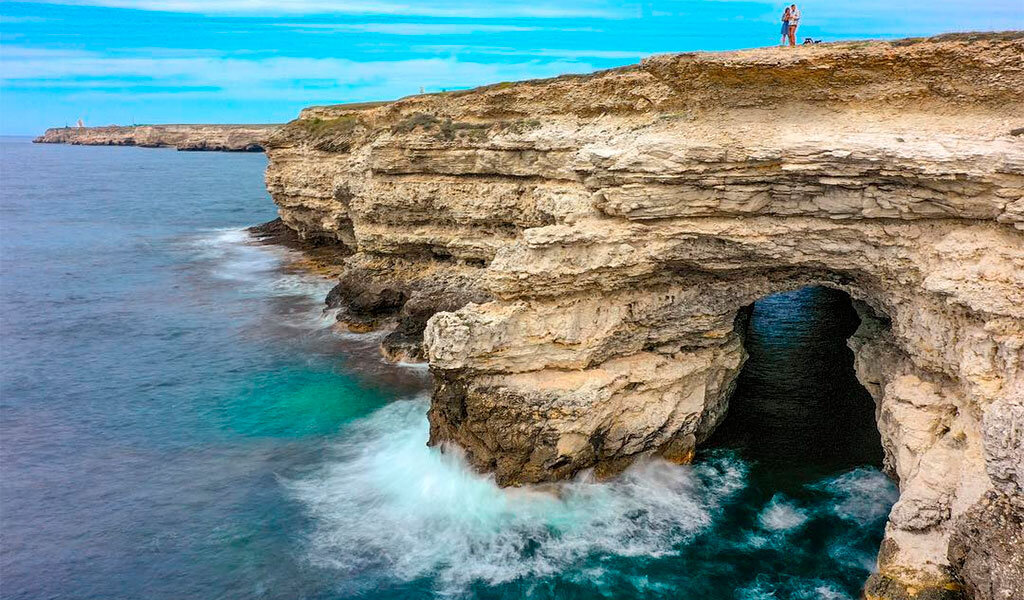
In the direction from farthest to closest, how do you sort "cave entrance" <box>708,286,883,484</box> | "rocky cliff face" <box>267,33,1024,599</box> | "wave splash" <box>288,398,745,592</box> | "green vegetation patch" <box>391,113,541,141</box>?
"green vegetation patch" <box>391,113,541,141</box> → "cave entrance" <box>708,286,883,484</box> → "wave splash" <box>288,398,745,592</box> → "rocky cliff face" <box>267,33,1024,599</box>

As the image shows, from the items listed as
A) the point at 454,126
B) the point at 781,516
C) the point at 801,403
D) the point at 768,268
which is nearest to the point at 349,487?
the point at 781,516

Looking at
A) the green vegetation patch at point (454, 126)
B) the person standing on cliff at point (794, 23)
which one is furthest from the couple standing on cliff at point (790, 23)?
the green vegetation patch at point (454, 126)

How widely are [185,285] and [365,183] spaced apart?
74.3 feet

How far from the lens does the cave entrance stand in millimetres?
22031

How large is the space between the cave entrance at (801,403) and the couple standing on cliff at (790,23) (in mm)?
12859

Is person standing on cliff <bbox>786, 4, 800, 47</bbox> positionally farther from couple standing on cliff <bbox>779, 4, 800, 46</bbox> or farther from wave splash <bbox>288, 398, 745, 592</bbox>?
wave splash <bbox>288, 398, 745, 592</bbox>

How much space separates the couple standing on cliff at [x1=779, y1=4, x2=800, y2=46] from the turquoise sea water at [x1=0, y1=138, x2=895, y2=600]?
13038 mm

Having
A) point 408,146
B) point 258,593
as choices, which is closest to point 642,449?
point 258,593

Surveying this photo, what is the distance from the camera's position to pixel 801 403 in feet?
84.8

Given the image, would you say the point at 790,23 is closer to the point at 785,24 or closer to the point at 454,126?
the point at 785,24

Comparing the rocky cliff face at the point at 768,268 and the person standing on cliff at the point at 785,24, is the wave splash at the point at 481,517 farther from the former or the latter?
the person standing on cliff at the point at 785,24

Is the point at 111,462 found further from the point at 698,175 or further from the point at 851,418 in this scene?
the point at 851,418

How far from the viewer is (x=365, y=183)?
107 feet

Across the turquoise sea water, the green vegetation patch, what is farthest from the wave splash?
the green vegetation patch
